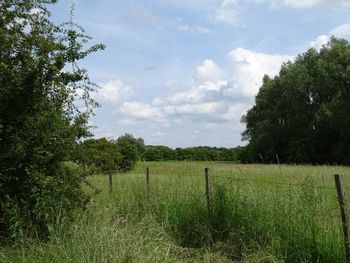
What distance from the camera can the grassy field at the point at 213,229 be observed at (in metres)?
6.85

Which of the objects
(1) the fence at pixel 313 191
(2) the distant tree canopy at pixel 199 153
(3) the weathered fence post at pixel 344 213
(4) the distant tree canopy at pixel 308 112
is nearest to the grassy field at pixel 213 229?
(1) the fence at pixel 313 191

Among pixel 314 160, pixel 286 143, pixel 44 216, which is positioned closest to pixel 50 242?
pixel 44 216

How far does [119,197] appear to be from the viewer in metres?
11.6

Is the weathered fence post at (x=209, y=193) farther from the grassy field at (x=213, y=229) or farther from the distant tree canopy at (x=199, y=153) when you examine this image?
the distant tree canopy at (x=199, y=153)

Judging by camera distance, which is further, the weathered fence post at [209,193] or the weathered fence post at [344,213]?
the weathered fence post at [209,193]

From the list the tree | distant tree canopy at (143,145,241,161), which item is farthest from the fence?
distant tree canopy at (143,145,241,161)

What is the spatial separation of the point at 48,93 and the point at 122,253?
13.2 feet

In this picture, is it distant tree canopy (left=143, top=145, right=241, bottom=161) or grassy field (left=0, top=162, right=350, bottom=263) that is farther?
distant tree canopy (left=143, top=145, right=241, bottom=161)

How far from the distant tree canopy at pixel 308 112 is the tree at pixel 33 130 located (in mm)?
44145

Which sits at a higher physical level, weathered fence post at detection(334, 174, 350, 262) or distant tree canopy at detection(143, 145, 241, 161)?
distant tree canopy at detection(143, 145, 241, 161)

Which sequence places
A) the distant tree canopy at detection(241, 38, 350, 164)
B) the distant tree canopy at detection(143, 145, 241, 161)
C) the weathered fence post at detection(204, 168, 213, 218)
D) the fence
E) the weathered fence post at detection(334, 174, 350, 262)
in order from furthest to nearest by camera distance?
the distant tree canopy at detection(143, 145, 241, 161), the distant tree canopy at detection(241, 38, 350, 164), the weathered fence post at detection(204, 168, 213, 218), the fence, the weathered fence post at detection(334, 174, 350, 262)

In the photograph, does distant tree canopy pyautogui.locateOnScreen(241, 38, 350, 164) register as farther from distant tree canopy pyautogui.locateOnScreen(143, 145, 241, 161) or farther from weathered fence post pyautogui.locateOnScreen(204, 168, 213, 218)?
weathered fence post pyautogui.locateOnScreen(204, 168, 213, 218)

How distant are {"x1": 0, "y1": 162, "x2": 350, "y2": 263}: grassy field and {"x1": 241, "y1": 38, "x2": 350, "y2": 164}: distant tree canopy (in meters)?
43.1

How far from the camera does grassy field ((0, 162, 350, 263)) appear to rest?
6851 mm
